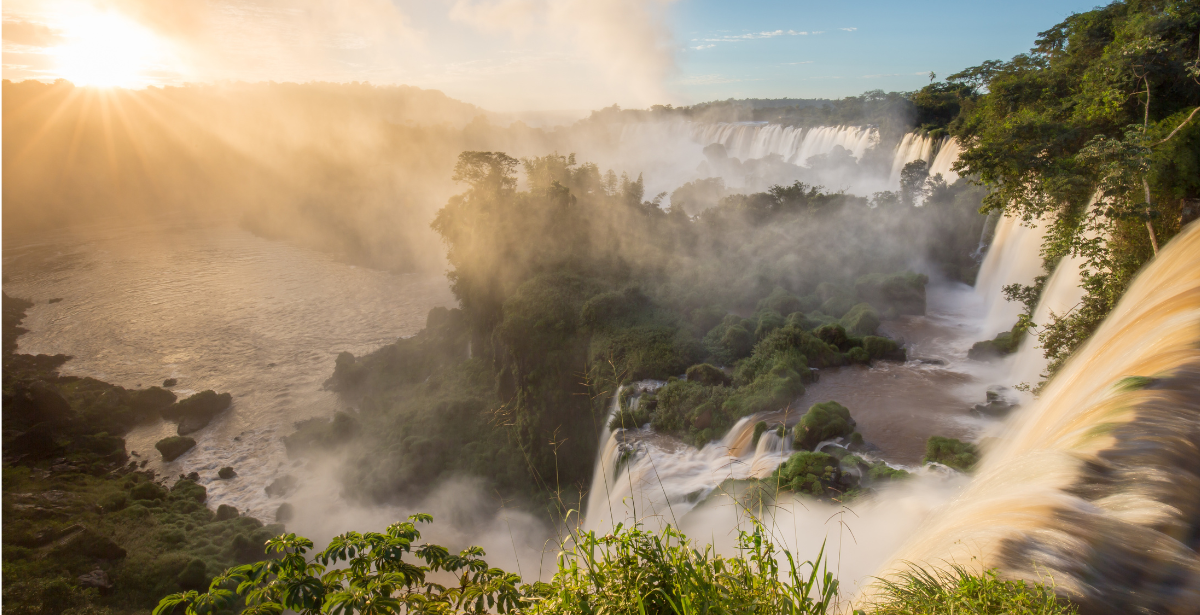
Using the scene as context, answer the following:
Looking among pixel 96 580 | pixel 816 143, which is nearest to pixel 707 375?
pixel 96 580

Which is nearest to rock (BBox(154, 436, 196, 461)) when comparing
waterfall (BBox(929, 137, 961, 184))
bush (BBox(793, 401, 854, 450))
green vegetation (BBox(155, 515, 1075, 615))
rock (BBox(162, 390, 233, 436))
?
rock (BBox(162, 390, 233, 436))

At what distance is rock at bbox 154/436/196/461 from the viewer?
19.0 meters

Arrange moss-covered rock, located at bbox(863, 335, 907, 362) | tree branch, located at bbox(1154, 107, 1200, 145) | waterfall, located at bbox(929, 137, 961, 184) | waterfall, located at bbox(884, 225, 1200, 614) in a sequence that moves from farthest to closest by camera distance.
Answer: waterfall, located at bbox(929, 137, 961, 184)
moss-covered rock, located at bbox(863, 335, 907, 362)
tree branch, located at bbox(1154, 107, 1200, 145)
waterfall, located at bbox(884, 225, 1200, 614)

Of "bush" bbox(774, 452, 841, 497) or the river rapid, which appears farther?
the river rapid

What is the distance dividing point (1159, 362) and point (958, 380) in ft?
26.5

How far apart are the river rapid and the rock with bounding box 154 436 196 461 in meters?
0.26

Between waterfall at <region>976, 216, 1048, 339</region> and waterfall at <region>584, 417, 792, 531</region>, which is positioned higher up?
waterfall at <region>976, 216, 1048, 339</region>

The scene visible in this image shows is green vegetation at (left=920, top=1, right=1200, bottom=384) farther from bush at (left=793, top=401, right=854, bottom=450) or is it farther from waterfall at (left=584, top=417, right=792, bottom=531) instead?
waterfall at (left=584, top=417, right=792, bottom=531)

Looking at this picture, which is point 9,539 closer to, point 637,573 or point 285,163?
point 637,573

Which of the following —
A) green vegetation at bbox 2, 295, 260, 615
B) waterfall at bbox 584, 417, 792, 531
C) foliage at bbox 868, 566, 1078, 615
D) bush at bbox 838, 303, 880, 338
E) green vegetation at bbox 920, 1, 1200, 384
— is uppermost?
green vegetation at bbox 920, 1, 1200, 384

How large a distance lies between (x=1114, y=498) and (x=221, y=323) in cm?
3751

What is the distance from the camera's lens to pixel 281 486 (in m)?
17.3

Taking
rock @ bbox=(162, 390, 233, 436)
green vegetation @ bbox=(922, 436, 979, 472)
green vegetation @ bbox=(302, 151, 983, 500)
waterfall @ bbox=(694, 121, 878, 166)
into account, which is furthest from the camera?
waterfall @ bbox=(694, 121, 878, 166)

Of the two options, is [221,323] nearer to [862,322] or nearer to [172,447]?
[172,447]
